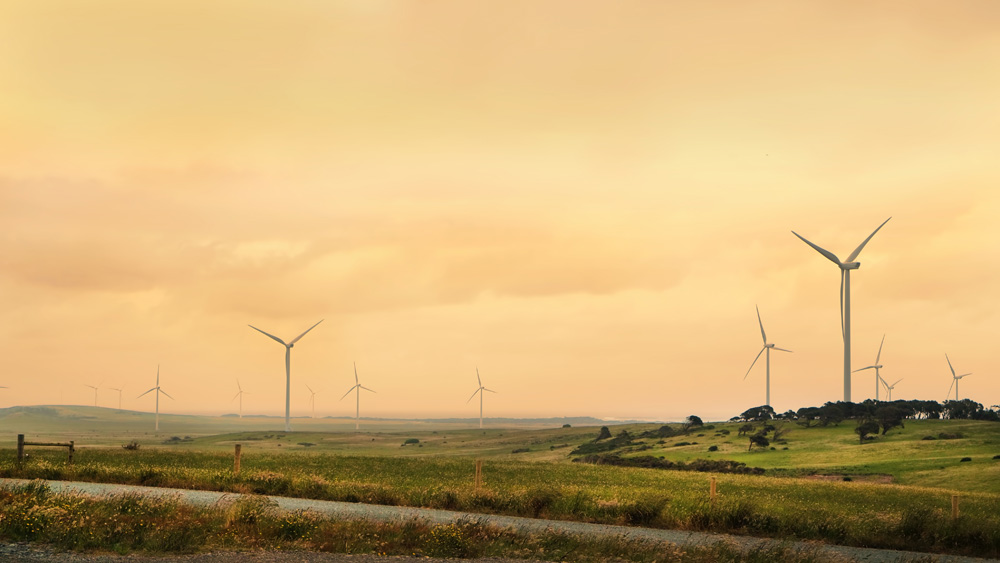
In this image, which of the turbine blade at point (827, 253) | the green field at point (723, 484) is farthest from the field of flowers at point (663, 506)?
the turbine blade at point (827, 253)

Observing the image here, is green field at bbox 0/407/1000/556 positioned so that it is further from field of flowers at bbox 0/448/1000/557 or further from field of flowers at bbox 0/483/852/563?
field of flowers at bbox 0/483/852/563

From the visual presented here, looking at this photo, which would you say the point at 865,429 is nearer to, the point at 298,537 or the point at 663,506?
the point at 663,506

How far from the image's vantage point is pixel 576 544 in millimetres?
26312

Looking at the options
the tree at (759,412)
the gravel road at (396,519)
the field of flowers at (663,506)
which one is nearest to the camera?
the gravel road at (396,519)

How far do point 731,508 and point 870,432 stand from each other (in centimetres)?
11511

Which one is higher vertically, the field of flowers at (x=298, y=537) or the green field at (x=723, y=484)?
the field of flowers at (x=298, y=537)

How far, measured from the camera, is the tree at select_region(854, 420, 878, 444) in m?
132

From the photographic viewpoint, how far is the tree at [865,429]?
132 m

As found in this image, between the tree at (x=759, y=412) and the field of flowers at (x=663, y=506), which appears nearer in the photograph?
the field of flowers at (x=663, y=506)

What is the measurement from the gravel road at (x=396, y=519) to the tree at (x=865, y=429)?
111 m

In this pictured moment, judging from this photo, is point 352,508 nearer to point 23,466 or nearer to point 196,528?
point 196,528

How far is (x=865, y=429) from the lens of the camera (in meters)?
A: 136

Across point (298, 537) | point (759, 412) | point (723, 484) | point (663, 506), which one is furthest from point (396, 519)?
point (759, 412)

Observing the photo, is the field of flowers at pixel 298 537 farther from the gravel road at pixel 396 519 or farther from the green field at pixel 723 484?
the green field at pixel 723 484
